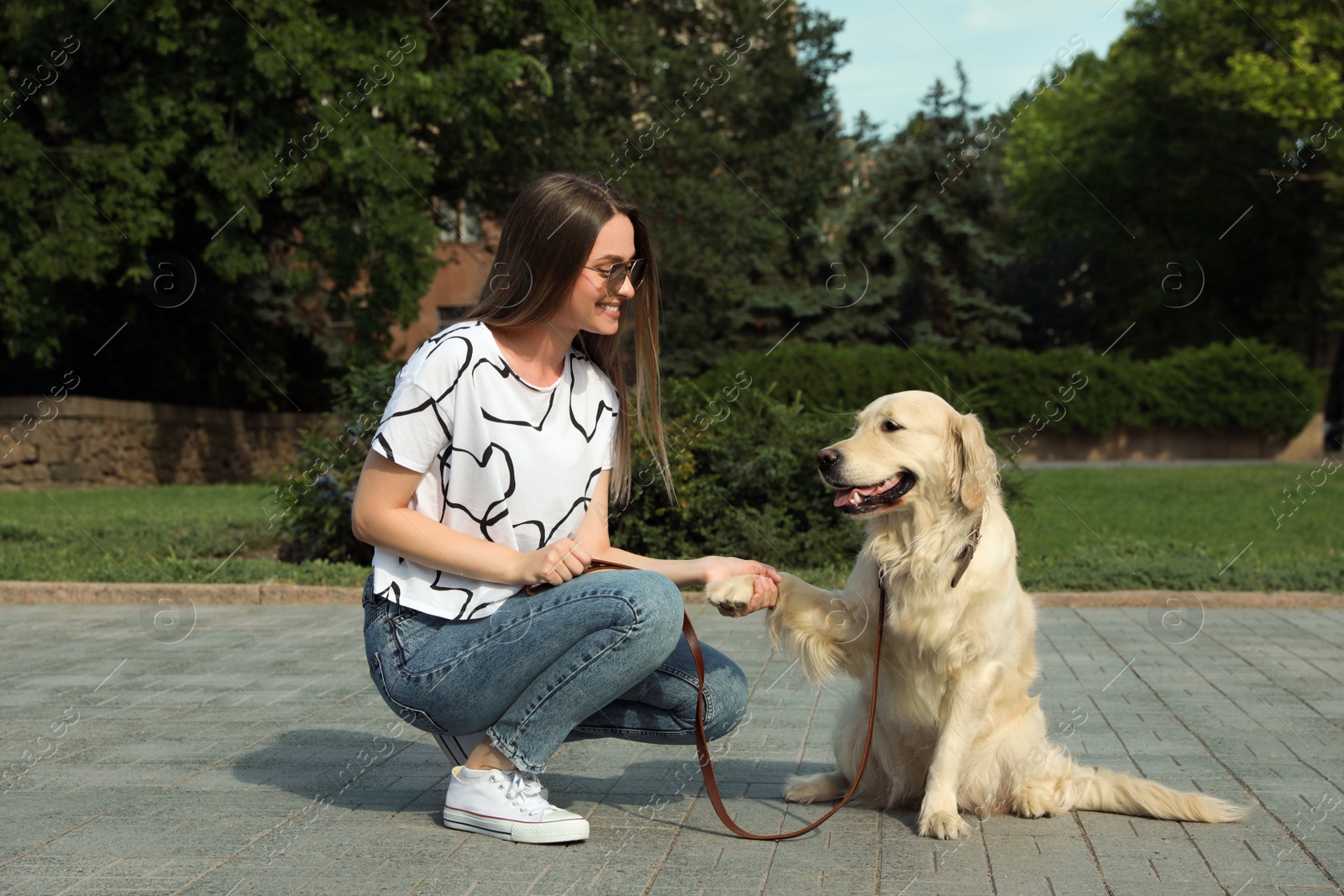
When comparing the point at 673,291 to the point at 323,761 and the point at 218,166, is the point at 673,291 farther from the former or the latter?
→ the point at 323,761

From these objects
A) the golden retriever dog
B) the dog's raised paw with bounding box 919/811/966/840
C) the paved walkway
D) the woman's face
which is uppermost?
the woman's face

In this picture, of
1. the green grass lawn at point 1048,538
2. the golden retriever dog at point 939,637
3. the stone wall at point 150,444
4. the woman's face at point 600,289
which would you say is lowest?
the stone wall at point 150,444

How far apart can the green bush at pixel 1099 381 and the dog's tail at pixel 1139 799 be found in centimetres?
2475

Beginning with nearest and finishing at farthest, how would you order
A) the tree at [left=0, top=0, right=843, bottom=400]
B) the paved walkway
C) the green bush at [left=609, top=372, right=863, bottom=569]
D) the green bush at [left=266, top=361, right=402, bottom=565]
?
the paved walkway → the green bush at [left=609, top=372, right=863, bottom=569] → the green bush at [left=266, top=361, right=402, bottom=565] → the tree at [left=0, top=0, right=843, bottom=400]

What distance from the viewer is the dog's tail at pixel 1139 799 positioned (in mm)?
3814

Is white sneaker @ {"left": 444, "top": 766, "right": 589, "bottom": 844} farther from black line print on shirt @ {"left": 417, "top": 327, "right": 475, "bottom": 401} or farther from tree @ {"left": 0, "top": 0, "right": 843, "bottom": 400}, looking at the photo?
tree @ {"left": 0, "top": 0, "right": 843, "bottom": 400}

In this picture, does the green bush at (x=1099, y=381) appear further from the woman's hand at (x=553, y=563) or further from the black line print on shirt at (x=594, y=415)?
the woman's hand at (x=553, y=563)

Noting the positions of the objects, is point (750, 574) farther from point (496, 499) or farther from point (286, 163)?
point (286, 163)

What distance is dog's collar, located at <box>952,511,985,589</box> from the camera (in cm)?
374

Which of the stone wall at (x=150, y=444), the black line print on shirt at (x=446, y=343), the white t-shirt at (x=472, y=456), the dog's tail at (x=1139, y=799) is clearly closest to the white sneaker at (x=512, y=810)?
the white t-shirt at (x=472, y=456)

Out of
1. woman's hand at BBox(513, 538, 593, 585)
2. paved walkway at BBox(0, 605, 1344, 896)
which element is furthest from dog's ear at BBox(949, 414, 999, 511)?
woman's hand at BBox(513, 538, 593, 585)

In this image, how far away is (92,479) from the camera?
20.8 metres

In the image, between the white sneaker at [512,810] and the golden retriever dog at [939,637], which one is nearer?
the white sneaker at [512,810]

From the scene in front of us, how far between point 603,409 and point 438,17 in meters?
19.2
